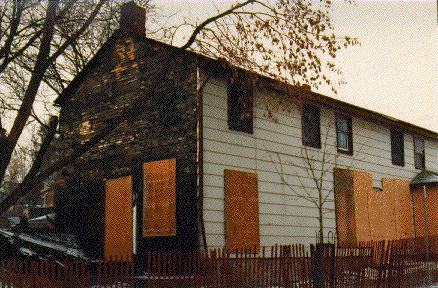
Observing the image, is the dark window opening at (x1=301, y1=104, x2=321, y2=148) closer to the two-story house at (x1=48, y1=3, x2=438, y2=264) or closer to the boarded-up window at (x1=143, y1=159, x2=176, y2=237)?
the two-story house at (x1=48, y1=3, x2=438, y2=264)

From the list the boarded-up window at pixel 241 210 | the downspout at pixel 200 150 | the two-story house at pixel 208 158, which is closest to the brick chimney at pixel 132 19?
the two-story house at pixel 208 158

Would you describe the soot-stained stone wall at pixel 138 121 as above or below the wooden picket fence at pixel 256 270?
above

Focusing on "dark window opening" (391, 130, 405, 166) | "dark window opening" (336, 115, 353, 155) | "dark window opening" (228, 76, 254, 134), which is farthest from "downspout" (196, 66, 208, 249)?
"dark window opening" (391, 130, 405, 166)

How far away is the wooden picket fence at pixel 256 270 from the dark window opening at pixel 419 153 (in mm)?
10899

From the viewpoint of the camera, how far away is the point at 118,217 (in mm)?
16719

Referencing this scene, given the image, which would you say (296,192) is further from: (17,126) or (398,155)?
(17,126)

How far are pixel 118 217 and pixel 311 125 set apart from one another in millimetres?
7460

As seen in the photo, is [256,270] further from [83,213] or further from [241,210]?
[83,213]

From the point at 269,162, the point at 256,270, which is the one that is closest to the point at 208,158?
the point at 269,162

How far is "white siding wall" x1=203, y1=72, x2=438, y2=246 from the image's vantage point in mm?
14914

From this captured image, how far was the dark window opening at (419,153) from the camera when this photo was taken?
80.4 ft

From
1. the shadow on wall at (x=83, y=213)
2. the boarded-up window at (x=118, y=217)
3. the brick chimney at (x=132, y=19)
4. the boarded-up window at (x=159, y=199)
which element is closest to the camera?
the boarded-up window at (x=159, y=199)

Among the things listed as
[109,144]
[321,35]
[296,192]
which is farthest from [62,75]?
[321,35]

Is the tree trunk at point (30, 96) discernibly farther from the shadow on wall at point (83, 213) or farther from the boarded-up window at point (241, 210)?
the shadow on wall at point (83, 213)
